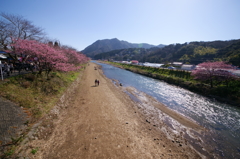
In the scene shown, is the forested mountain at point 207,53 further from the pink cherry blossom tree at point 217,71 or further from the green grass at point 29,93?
the green grass at point 29,93

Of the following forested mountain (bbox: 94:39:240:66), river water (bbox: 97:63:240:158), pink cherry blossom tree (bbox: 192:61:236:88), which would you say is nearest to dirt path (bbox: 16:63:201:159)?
river water (bbox: 97:63:240:158)

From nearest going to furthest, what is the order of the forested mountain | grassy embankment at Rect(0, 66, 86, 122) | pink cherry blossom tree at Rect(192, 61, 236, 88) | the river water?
1. the river water
2. grassy embankment at Rect(0, 66, 86, 122)
3. pink cherry blossom tree at Rect(192, 61, 236, 88)
4. the forested mountain

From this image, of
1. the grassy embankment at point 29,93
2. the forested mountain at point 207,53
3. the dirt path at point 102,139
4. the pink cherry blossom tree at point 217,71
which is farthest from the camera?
the forested mountain at point 207,53

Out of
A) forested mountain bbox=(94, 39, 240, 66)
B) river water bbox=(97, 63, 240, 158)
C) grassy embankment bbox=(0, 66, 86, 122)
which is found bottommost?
river water bbox=(97, 63, 240, 158)

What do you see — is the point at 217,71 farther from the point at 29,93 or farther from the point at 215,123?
the point at 29,93

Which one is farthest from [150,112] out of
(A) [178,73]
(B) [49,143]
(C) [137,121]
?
(A) [178,73]

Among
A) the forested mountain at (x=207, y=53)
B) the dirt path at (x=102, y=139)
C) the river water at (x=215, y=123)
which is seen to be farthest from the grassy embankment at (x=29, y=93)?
the forested mountain at (x=207, y=53)

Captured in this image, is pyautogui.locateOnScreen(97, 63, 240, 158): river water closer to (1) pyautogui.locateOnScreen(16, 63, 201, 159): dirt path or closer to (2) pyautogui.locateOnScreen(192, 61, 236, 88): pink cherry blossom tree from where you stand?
(1) pyautogui.locateOnScreen(16, 63, 201, 159): dirt path

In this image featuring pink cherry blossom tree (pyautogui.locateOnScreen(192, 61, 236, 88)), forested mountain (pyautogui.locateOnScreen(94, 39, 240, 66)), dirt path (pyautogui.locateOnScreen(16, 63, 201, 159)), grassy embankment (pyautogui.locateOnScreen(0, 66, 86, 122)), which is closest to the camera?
dirt path (pyautogui.locateOnScreen(16, 63, 201, 159))

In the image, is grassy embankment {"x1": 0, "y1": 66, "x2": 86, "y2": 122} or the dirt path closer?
the dirt path

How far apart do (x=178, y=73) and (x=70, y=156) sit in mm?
35598

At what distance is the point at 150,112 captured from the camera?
12781 mm

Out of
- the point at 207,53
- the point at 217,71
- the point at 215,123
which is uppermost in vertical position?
the point at 207,53

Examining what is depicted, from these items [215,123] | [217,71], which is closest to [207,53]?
[217,71]
